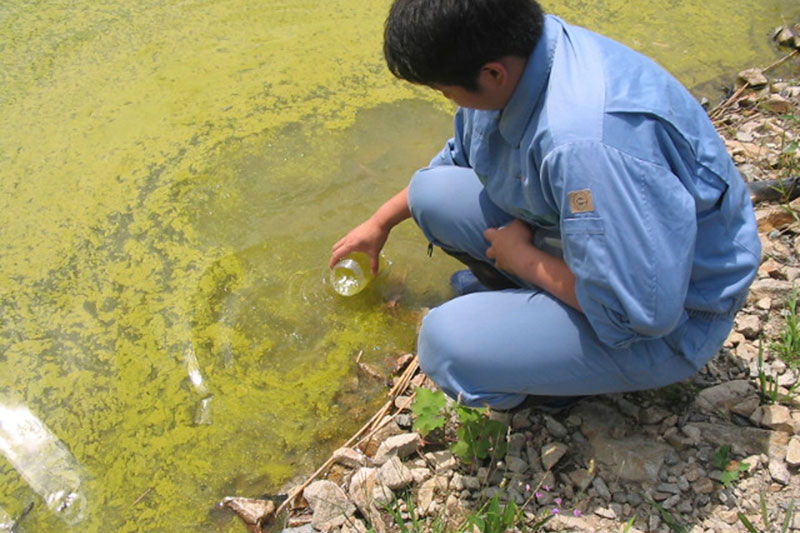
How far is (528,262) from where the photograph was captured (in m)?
1.53

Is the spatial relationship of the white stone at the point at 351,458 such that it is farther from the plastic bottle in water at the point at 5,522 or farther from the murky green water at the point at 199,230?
the plastic bottle in water at the point at 5,522

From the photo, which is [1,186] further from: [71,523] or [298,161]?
[71,523]

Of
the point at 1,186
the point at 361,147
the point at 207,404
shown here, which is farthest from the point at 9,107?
the point at 207,404

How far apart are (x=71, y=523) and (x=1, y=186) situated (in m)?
1.19

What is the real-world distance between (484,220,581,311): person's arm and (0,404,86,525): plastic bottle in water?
1.10 meters

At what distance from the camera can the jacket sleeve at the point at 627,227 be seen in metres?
1.21

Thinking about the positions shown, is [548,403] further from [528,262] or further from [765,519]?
[765,519]

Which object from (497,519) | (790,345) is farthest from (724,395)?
(497,519)

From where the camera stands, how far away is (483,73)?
4.25 ft

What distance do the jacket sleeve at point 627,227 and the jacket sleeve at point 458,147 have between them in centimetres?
54

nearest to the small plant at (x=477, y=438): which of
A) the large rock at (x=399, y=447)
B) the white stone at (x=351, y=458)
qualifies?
the large rock at (x=399, y=447)

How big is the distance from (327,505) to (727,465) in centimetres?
83

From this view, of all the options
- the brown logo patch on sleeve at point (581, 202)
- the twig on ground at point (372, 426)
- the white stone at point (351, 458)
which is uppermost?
the brown logo patch on sleeve at point (581, 202)

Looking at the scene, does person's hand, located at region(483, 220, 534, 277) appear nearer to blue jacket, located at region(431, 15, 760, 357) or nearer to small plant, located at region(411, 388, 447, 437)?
blue jacket, located at region(431, 15, 760, 357)
